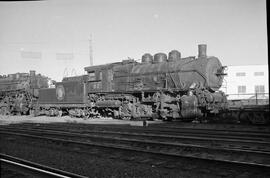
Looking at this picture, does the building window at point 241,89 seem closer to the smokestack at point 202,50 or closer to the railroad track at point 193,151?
the smokestack at point 202,50

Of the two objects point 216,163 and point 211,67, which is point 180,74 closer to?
point 211,67

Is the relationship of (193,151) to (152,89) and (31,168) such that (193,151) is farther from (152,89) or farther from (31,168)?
(152,89)

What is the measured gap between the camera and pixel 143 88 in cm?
1773

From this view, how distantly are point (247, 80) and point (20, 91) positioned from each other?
75.1 feet

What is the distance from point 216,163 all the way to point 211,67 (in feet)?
34.0

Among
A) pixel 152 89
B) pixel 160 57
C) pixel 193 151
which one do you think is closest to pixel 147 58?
pixel 160 57

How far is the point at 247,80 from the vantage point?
3209 centimetres

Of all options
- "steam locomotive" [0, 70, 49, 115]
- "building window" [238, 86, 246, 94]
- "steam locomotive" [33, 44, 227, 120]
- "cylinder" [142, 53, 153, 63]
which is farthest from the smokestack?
"building window" [238, 86, 246, 94]

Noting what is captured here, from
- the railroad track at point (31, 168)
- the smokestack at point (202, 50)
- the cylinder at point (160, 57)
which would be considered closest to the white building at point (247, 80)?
the cylinder at point (160, 57)

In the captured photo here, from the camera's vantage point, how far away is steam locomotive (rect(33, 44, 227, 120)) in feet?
52.1

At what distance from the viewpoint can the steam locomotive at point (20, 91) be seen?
27.3 meters

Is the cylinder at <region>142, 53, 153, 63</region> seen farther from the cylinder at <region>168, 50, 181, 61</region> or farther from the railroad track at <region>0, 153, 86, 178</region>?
the railroad track at <region>0, 153, 86, 178</region>

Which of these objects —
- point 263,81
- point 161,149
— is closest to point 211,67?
point 161,149

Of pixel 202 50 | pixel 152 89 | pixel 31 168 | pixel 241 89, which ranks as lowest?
pixel 31 168
